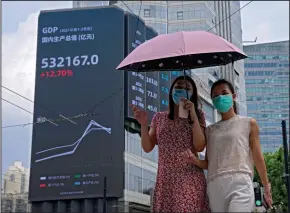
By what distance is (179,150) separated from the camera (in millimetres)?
3855

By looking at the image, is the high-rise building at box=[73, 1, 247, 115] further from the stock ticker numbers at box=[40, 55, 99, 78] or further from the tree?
the tree

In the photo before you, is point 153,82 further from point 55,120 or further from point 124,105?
point 55,120

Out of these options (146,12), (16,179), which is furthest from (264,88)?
(146,12)

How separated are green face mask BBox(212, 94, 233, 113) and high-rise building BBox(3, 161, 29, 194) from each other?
32.6 m

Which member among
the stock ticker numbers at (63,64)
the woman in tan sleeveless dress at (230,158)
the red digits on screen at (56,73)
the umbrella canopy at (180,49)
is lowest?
the woman in tan sleeveless dress at (230,158)

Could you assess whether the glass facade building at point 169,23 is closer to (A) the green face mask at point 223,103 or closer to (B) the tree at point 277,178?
(B) the tree at point 277,178

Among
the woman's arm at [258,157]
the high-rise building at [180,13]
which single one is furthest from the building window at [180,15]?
the woman's arm at [258,157]

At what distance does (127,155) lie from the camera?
34562 mm

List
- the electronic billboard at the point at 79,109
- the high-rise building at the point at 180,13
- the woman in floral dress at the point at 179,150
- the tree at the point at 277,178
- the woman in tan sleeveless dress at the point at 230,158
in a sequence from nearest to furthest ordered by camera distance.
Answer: the woman in tan sleeveless dress at the point at 230,158 → the woman in floral dress at the point at 179,150 → the tree at the point at 277,178 → the electronic billboard at the point at 79,109 → the high-rise building at the point at 180,13

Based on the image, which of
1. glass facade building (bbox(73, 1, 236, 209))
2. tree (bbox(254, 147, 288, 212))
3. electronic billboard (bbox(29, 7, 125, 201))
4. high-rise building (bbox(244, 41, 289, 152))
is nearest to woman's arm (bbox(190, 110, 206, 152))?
high-rise building (bbox(244, 41, 289, 152))

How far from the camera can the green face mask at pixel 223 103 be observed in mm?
3844

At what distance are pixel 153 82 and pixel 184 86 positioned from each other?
33.2m

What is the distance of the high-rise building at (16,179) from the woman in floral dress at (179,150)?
32.4m

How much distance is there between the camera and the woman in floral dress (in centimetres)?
372
